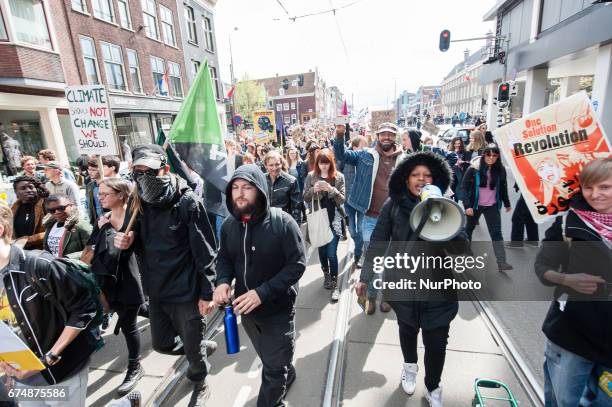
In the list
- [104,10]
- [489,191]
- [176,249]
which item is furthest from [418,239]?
[104,10]

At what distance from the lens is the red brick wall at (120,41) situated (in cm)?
1298

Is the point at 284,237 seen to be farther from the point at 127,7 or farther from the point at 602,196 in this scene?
the point at 127,7

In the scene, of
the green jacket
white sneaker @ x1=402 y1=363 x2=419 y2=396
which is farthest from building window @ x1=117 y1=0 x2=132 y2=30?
white sneaker @ x1=402 y1=363 x2=419 y2=396

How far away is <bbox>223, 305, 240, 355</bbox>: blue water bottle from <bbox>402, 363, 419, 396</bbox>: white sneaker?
1.46 meters

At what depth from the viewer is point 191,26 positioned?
72.3 ft

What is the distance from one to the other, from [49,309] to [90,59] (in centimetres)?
1640

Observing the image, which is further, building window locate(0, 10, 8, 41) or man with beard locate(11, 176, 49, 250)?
building window locate(0, 10, 8, 41)

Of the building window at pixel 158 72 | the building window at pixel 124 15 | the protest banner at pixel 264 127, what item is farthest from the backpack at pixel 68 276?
the building window at pixel 158 72

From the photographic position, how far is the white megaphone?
192 centimetres

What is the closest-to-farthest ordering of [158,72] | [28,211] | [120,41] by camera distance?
[28,211], [120,41], [158,72]

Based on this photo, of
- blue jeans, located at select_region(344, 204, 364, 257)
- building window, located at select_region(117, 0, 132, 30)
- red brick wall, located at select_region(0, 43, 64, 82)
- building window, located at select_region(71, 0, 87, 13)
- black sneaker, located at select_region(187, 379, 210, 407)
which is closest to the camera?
black sneaker, located at select_region(187, 379, 210, 407)

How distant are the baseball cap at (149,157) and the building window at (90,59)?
1493 centimetres

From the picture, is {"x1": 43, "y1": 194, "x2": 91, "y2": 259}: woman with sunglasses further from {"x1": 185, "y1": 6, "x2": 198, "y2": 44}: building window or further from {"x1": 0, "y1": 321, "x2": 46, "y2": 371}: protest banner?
{"x1": 185, "y1": 6, "x2": 198, "y2": 44}: building window

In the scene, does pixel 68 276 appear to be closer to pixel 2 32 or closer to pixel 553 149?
pixel 553 149
